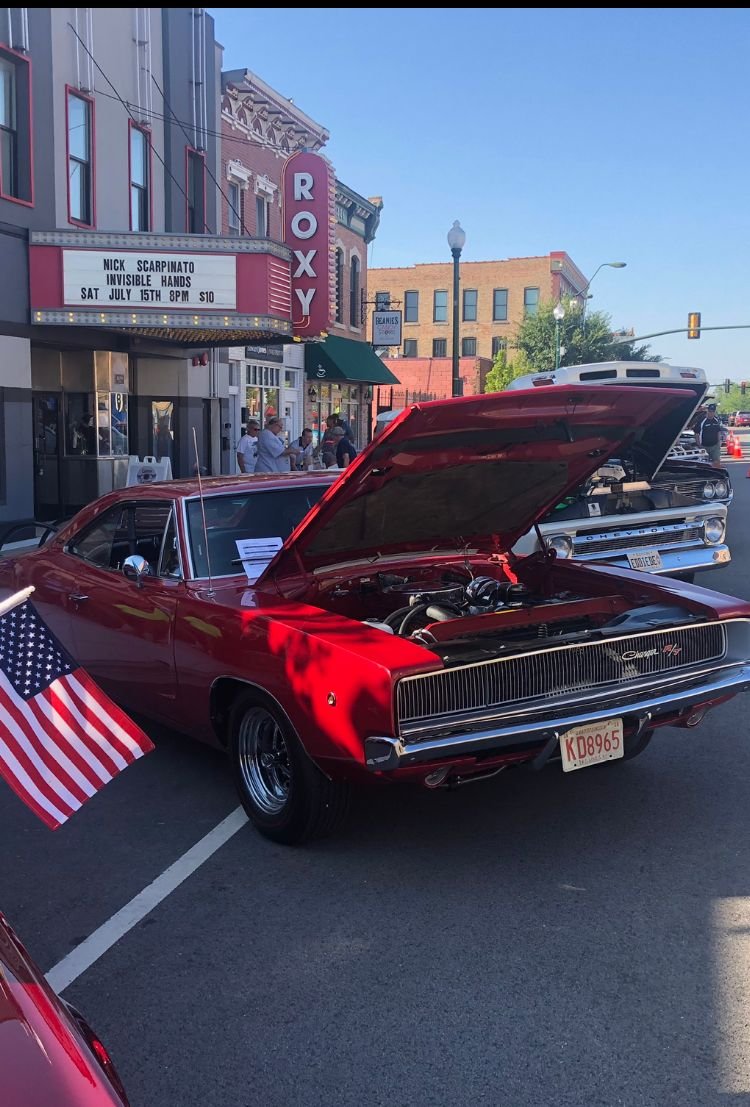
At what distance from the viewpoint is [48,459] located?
56.3 feet

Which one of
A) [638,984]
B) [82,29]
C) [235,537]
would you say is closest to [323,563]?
[235,537]

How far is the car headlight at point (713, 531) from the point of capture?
9375 mm

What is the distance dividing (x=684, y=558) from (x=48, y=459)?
11596 mm

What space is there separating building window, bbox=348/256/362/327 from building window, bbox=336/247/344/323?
699 mm

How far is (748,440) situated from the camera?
5872cm

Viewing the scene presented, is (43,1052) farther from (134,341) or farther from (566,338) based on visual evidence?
(566,338)

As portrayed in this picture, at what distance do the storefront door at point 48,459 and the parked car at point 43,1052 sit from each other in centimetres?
1548

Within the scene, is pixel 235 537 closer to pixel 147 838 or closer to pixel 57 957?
pixel 147 838

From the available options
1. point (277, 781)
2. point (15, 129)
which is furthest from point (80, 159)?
point (277, 781)

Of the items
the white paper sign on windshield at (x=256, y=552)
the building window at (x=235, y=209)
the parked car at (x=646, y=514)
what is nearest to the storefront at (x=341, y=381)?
the building window at (x=235, y=209)

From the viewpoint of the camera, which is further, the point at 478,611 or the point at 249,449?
the point at 249,449

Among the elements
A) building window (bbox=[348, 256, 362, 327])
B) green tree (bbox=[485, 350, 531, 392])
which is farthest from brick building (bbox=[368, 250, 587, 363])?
building window (bbox=[348, 256, 362, 327])

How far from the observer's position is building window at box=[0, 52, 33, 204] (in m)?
14.3

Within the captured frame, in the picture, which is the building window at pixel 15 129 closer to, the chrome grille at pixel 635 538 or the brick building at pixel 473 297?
the chrome grille at pixel 635 538
